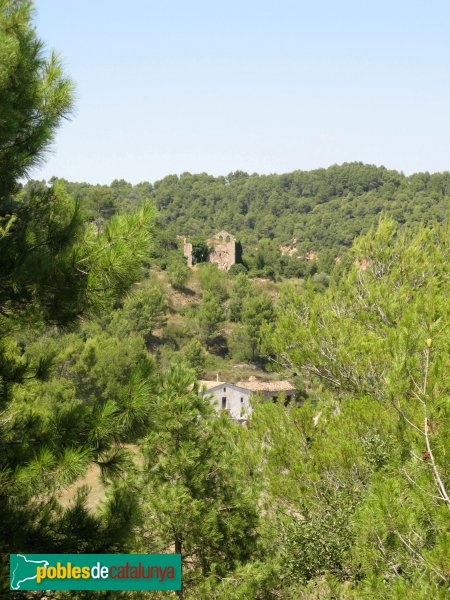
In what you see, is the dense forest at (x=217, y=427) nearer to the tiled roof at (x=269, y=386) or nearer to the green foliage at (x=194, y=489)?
the green foliage at (x=194, y=489)

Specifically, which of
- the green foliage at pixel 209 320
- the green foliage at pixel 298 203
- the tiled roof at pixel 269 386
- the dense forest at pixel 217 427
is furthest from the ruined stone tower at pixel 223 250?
the dense forest at pixel 217 427

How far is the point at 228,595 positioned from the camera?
7.36 meters

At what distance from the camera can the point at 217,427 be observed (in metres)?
8.55

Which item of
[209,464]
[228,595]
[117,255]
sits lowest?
[228,595]

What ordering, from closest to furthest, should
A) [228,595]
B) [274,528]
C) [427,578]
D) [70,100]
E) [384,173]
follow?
1. [427,578]
2. [70,100]
3. [228,595]
4. [274,528]
5. [384,173]

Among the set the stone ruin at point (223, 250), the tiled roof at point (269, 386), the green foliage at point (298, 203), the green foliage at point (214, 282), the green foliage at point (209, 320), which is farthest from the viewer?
the green foliage at point (298, 203)

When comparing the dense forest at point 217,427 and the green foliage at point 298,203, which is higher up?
the green foliage at point 298,203

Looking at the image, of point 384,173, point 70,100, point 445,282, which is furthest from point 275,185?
point 70,100

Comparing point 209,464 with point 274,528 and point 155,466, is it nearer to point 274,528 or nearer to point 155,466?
point 155,466

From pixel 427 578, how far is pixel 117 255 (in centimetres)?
318

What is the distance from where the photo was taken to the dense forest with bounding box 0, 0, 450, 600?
15.4 feet

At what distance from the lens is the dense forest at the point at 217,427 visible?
4699mm

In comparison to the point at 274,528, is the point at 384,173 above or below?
above

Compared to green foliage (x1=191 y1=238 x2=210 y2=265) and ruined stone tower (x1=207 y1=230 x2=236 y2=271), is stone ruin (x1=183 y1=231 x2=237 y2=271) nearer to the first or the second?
ruined stone tower (x1=207 y1=230 x2=236 y2=271)
